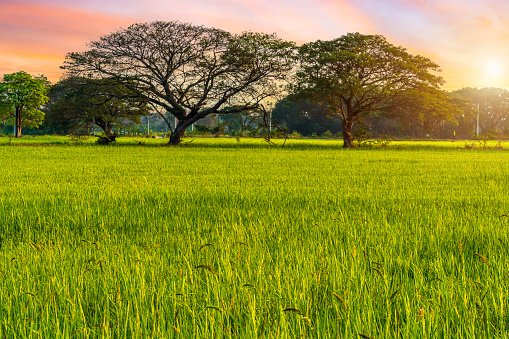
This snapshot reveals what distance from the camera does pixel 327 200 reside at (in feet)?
19.2

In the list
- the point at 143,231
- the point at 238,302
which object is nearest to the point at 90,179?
the point at 143,231

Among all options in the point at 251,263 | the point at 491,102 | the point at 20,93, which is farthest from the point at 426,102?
the point at 491,102

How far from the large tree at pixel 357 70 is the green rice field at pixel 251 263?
80.9 feet

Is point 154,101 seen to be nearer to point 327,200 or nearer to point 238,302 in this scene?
point 327,200

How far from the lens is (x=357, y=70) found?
31.1 m

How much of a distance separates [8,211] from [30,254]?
7.75 ft

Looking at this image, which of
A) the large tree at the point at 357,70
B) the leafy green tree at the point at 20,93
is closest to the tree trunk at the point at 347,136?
the large tree at the point at 357,70

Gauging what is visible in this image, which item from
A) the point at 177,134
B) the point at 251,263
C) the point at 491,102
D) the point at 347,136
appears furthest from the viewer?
the point at 491,102

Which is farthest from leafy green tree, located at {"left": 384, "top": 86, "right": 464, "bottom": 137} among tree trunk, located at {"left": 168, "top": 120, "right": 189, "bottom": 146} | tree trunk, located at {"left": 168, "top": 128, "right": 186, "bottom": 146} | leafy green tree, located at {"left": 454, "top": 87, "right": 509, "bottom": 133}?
leafy green tree, located at {"left": 454, "top": 87, "right": 509, "bottom": 133}

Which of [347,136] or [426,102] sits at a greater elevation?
[426,102]

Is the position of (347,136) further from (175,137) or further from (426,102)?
(175,137)

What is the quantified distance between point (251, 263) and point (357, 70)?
30879 mm

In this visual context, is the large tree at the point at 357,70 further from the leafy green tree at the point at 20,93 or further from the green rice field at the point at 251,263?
the leafy green tree at the point at 20,93

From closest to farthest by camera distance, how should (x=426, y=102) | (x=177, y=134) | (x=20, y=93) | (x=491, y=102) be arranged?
(x=426, y=102) → (x=177, y=134) → (x=20, y=93) → (x=491, y=102)
